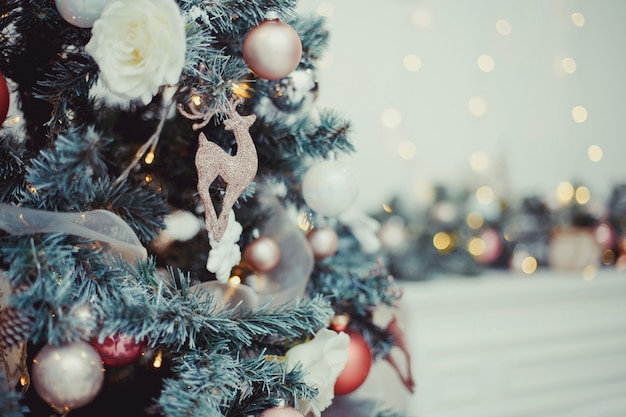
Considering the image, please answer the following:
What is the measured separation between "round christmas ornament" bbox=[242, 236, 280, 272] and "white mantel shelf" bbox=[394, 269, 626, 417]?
0.56m

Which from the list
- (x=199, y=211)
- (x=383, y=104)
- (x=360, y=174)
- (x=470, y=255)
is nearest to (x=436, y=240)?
(x=470, y=255)

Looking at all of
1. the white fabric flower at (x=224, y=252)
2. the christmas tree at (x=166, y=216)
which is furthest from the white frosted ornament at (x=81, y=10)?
the white fabric flower at (x=224, y=252)

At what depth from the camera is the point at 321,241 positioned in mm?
668

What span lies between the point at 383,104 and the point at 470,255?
0.48 m

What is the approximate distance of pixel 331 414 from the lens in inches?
26.1

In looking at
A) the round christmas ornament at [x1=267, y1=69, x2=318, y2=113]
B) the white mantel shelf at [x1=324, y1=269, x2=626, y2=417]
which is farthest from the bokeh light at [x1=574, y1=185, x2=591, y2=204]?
the round christmas ornament at [x1=267, y1=69, x2=318, y2=113]

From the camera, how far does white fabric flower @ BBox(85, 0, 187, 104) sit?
406mm

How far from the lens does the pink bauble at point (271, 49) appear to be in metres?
0.48

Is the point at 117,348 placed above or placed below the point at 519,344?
above

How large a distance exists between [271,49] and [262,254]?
248 mm

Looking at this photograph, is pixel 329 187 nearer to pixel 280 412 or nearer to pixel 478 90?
pixel 280 412

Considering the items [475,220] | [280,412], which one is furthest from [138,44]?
[475,220]

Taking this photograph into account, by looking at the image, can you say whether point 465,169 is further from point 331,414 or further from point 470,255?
point 331,414

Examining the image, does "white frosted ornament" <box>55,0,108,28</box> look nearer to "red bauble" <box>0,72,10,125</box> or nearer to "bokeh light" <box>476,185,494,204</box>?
"red bauble" <box>0,72,10,125</box>
